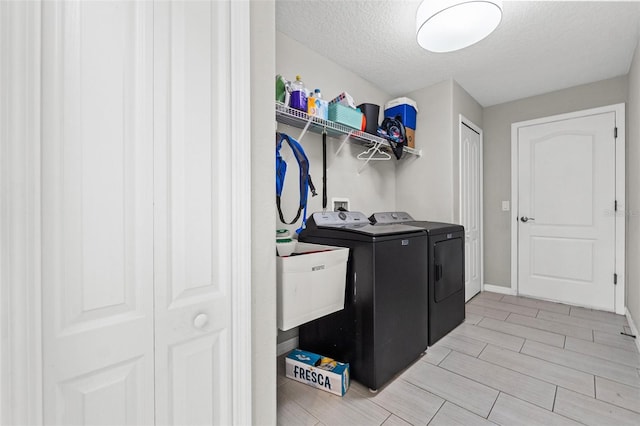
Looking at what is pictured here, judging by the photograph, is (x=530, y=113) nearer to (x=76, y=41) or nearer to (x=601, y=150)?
(x=601, y=150)

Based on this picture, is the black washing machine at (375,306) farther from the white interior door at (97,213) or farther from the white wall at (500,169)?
the white wall at (500,169)

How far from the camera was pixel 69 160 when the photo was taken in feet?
2.33

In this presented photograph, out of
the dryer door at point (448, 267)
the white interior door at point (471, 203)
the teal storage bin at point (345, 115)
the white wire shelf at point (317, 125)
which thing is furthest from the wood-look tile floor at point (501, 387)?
the teal storage bin at point (345, 115)

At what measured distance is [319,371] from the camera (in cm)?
167

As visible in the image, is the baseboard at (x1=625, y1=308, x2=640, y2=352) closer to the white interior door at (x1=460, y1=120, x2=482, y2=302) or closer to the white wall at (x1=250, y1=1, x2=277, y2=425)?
the white interior door at (x1=460, y1=120, x2=482, y2=302)

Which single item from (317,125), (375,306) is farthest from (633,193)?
(317,125)

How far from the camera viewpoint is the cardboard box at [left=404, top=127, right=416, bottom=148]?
304cm

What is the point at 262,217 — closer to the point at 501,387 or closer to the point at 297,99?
the point at 297,99

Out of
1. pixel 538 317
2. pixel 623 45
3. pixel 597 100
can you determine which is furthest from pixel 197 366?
pixel 597 100

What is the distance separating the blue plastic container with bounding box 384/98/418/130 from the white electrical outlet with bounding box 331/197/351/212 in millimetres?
1130

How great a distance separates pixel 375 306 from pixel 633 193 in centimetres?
268

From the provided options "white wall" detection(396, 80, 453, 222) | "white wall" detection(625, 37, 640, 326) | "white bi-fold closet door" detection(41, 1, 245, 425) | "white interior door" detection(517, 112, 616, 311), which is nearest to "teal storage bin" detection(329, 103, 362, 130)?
"white wall" detection(396, 80, 453, 222)

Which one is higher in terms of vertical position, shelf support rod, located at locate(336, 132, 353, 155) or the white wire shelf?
the white wire shelf

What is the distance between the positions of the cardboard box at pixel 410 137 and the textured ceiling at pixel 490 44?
480 millimetres
